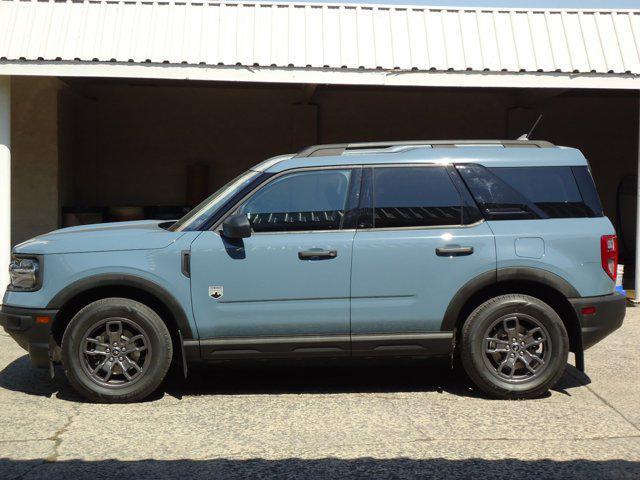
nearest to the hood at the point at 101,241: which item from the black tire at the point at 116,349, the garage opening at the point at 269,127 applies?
the black tire at the point at 116,349

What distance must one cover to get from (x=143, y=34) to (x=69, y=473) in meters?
6.62

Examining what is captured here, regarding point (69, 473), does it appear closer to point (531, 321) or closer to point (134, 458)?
point (134, 458)

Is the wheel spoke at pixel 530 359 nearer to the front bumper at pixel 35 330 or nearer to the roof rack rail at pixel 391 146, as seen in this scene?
the roof rack rail at pixel 391 146

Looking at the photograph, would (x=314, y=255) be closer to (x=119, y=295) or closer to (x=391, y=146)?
(x=391, y=146)

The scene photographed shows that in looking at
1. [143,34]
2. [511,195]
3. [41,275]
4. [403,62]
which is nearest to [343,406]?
[511,195]

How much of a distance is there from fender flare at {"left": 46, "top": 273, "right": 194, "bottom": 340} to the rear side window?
2.42 meters

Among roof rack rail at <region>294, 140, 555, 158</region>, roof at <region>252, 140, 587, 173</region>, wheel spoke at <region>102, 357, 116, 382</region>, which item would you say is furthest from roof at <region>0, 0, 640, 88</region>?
wheel spoke at <region>102, 357, 116, 382</region>

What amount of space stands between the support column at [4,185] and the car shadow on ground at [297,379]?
2635 millimetres

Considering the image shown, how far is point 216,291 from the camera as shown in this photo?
6289mm

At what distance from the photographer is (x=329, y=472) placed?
4.88 metres

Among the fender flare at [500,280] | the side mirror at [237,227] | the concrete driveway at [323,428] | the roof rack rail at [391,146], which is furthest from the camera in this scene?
the roof rack rail at [391,146]

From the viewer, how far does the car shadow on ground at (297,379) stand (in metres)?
6.80

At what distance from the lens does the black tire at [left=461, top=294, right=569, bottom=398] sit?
21.0 ft

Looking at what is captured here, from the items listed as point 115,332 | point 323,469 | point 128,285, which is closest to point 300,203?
point 128,285
